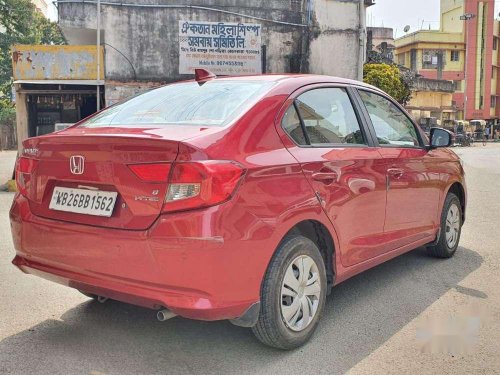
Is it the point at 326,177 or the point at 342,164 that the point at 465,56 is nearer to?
the point at 342,164

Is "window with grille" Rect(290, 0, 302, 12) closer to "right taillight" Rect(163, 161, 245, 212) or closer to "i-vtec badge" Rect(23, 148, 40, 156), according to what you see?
"i-vtec badge" Rect(23, 148, 40, 156)

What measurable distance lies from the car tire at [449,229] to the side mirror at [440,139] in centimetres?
63

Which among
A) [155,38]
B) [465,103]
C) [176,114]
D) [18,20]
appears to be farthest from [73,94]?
[465,103]

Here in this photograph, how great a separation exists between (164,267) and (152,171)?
488 millimetres

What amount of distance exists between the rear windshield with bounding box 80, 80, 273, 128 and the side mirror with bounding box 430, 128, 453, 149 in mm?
2015

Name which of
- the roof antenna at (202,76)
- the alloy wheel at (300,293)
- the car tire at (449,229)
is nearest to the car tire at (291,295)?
the alloy wheel at (300,293)

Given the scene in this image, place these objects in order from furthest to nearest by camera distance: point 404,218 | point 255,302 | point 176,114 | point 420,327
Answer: point 404,218, point 420,327, point 176,114, point 255,302

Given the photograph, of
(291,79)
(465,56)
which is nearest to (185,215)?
(291,79)

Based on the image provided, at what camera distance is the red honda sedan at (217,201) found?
2658mm

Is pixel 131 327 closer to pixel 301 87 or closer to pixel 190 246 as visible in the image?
pixel 190 246

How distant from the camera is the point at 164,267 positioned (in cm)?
265

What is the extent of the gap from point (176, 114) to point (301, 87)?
2.81 feet

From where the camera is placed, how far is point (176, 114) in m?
3.35

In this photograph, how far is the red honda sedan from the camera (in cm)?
266
